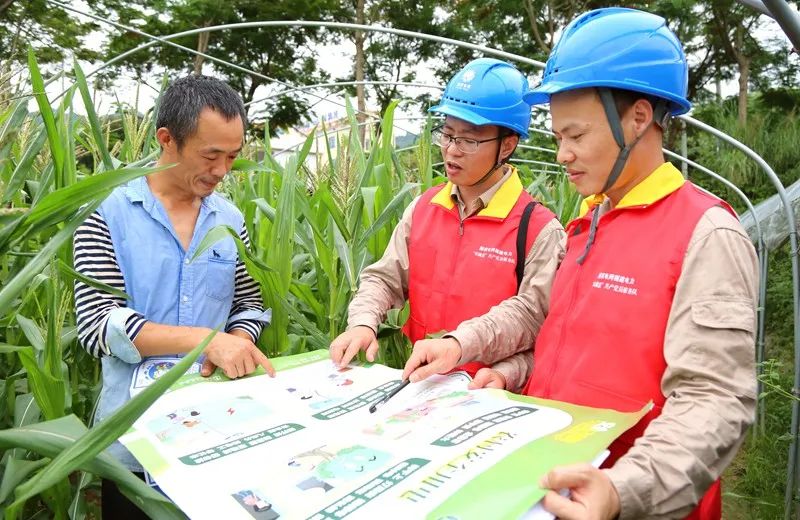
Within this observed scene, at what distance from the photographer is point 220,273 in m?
1.43

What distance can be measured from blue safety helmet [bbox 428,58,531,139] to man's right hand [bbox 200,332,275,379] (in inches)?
32.9

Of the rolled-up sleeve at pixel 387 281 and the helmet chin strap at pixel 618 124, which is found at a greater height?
the helmet chin strap at pixel 618 124

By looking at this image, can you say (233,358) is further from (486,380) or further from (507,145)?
(507,145)

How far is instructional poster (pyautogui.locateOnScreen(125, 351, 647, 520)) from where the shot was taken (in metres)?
0.75

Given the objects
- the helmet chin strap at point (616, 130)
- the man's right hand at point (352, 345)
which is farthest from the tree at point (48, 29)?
the helmet chin strap at point (616, 130)

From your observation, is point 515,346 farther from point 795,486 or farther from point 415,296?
point 795,486

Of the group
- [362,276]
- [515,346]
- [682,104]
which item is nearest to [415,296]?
[362,276]

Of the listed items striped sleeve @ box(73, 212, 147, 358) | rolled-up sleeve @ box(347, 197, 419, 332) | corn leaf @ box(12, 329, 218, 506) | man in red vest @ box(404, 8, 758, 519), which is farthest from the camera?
rolled-up sleeve @ box(347, 197, 419, 332)

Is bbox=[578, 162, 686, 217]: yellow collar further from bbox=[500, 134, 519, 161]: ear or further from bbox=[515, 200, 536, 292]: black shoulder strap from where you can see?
bbox=[500, 134, 519, 161]: ear

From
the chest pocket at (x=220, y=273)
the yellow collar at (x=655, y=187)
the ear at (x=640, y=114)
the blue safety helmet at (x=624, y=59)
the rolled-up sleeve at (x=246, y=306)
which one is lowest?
the rolled-up sleeve at (x=246, y=306)

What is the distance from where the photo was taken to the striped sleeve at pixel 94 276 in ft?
4.14

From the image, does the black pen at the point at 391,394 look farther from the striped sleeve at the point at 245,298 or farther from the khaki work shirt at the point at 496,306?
the striped sleeve at the point at 245,298

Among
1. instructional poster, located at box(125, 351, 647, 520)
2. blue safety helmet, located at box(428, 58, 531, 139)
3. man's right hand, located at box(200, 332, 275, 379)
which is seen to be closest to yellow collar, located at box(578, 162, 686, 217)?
instructional poster, located at box(125, 351, 647, 520)

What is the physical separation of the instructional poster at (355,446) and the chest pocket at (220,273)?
0.29 meters
